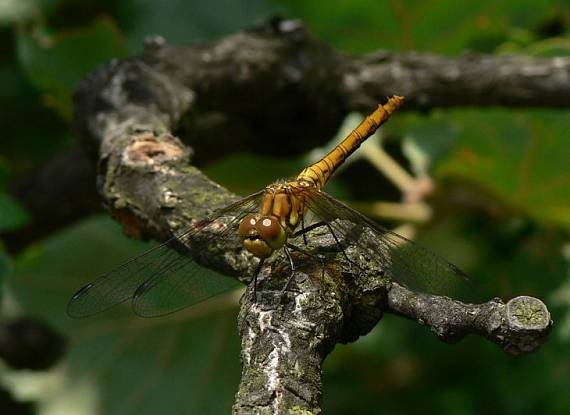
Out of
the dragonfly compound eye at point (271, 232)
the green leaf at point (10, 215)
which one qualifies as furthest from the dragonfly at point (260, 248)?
the green leaf at point (10, 215)

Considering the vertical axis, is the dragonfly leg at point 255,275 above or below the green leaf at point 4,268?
above

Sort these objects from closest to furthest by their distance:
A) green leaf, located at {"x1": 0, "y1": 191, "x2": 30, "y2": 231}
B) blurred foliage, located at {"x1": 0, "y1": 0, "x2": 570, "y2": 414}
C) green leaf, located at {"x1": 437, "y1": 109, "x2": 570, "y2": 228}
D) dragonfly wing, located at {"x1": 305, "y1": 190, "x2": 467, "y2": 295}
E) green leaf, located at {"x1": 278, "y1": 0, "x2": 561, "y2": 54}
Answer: dragonfly wing, located at {"x1": 305, "y1": 190, "x2": 467, "y2": 295} → green leaf, located at {"x1": 0, "y1": 191, "x2": 30, "y2": 231} → green leaf, located at {"x1": 437, "y1": 109, "x2": 570, "y2": 228} → blurred foliage, located at {"x1": 0, "y1": 0, "x2": 570, "y2": 414} → green leaf, located at {"x1": 278, "y1": 0, "x2": 561, "y2": 54}

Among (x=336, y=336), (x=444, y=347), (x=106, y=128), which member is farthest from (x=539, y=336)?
(x=444, y=347)

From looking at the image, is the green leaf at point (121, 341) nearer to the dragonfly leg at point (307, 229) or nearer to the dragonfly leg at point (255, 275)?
the dragonfly leg at point (307, 229)

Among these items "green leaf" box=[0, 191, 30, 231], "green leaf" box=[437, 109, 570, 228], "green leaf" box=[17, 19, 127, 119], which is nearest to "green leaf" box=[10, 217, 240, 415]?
"green leaf" box=[17, 19, 127, 119]

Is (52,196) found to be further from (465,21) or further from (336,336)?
(336,336)

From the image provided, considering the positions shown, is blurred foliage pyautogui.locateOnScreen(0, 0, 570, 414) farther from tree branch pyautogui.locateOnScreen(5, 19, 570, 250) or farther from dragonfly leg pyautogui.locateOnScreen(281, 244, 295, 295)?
dragonfly leg pyautogui.locateOnScreen(281, 244, 295, 295)
